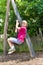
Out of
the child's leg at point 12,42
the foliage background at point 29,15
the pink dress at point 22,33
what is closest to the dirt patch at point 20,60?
the child's leg at point 12,42

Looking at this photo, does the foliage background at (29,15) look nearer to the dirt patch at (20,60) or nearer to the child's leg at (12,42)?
the child's leg at (12,42)

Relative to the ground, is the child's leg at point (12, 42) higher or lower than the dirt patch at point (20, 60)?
higher

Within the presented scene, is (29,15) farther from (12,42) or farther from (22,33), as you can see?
(12,42)

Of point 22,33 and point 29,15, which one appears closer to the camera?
point 22,33

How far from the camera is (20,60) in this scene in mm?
7922

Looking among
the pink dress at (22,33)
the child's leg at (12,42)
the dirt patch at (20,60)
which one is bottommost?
the dirt patch at (20,60)

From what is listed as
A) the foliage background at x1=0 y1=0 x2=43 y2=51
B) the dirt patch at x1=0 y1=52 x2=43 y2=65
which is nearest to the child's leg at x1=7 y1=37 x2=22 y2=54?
the dirt patch at x1=0 y1=52 x2=43 y2=65

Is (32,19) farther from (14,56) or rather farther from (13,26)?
(14,56)

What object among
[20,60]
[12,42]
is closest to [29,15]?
[12,42]

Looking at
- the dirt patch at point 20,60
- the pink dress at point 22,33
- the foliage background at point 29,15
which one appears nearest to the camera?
the dirt patch at point 20,60

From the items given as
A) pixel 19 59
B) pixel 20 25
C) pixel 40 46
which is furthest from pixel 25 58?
pixel 40 46

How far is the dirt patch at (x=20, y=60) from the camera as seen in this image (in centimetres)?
758

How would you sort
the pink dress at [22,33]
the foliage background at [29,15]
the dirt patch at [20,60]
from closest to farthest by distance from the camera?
the dirt patch at [20,60]
the pink dress at [22,33]
the foliage background at [29,15]

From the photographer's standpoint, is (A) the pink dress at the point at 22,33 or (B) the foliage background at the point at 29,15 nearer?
(A) the pink dress at the point at 22,33
